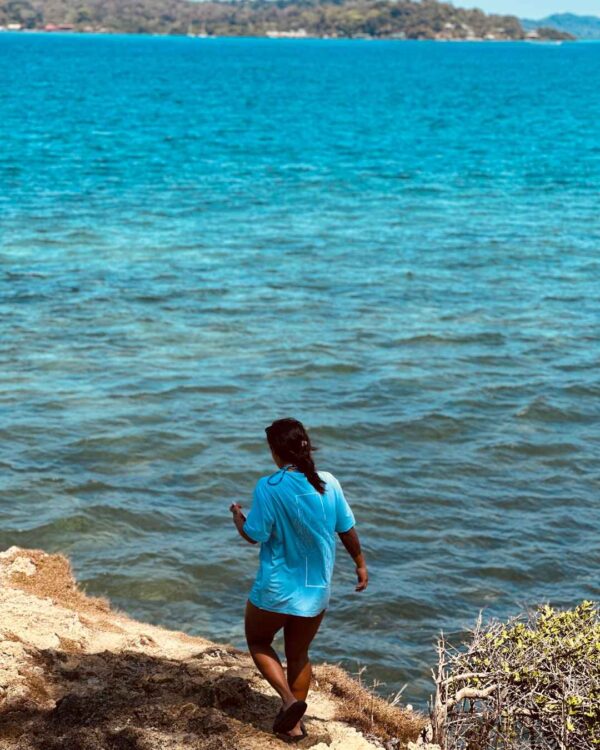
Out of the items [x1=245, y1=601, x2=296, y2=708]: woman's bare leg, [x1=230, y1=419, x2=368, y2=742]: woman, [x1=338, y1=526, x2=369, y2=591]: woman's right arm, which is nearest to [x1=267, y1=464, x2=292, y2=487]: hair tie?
[x1=230, y1=419, x2=368, y2=742]: woman

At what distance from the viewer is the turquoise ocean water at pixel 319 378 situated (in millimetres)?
10758

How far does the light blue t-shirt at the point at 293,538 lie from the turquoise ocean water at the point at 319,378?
3595mm

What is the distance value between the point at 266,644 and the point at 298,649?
0.18 meters

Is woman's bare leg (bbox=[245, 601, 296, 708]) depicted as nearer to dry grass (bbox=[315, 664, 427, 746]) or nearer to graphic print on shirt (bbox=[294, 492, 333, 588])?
graphic print on shirt (bbox=[294, 492, 333, 588])

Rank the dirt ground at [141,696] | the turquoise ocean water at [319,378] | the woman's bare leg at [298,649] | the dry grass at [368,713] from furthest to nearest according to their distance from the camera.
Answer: the turquoise ocean water at [319,378]
the dry grass at [368,713]
the woman's bare leg at [298,649]
the dirt ground at [141,696]

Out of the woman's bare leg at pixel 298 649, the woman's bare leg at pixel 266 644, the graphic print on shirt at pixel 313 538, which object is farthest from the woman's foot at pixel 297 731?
the graphic print on shirt at pixel 313 538

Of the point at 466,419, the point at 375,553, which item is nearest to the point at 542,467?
the point at 466,419

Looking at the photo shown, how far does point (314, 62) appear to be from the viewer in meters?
151

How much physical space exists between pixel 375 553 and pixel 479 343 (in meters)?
7.31

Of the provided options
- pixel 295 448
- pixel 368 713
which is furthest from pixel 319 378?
pixel 295 448

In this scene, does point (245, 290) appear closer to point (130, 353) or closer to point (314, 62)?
point (130, 353)

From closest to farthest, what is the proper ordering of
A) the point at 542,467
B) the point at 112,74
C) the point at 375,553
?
1. the point at 375,553
2. the point at 542,467
3. the point at 112,74

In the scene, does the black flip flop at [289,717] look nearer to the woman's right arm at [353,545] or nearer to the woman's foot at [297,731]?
the woman's foot at [297,731]

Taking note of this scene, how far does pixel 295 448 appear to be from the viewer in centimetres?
572
